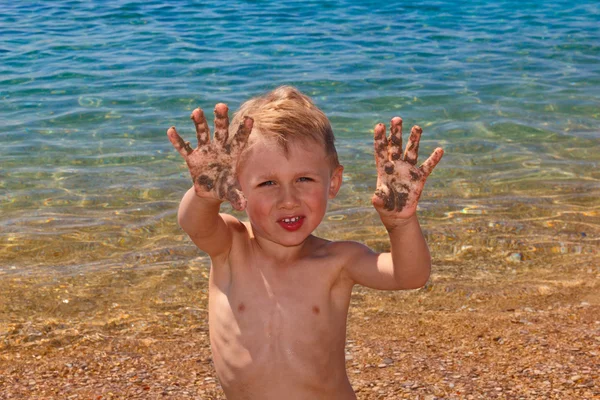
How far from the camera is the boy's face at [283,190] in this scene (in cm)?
250

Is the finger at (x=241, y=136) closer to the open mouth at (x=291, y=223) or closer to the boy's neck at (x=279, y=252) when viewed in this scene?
the open mouth at (x=291, y=223)

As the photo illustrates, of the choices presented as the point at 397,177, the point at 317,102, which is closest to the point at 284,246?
the point at 397,177

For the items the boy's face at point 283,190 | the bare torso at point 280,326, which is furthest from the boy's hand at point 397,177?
Result: the bare torso at point 280,326

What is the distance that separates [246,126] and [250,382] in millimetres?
918

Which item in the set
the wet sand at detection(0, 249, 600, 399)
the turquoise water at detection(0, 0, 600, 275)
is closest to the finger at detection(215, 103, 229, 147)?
the wet sand at detection(0, 249, 600, 399)

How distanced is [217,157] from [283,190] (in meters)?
0.25

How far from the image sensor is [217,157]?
7.83 ft

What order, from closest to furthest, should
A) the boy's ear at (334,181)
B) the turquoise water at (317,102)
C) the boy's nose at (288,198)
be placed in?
the boy's nose at (288,198), the boy's ear at (334,181), the turquoise water at (317,102)

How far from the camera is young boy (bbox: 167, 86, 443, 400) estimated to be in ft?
7.81

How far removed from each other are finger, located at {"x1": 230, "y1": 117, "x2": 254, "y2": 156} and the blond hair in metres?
0.10

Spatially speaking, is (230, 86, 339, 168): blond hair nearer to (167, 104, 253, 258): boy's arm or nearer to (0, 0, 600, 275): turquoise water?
(167, 104, 253, 258): boy's arm

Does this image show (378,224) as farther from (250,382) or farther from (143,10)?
(143,10)

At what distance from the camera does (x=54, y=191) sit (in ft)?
19.5

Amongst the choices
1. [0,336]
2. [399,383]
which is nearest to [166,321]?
[0,336]
